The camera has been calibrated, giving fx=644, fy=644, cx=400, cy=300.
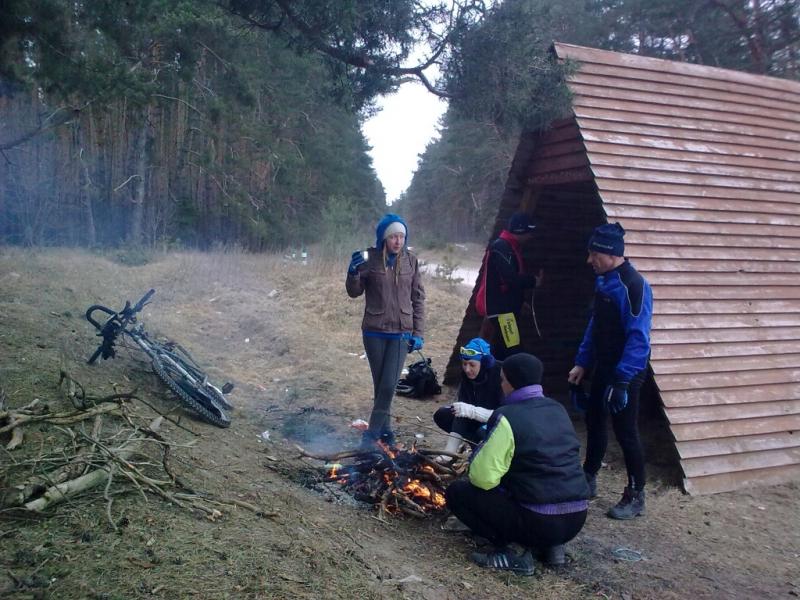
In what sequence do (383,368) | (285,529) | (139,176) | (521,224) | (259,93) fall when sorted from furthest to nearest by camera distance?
(259,93) < (139,176) < (521,224) < (383,368) < (285,529)

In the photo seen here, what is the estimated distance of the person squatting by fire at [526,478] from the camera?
352cm

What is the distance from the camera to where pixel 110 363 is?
629cm

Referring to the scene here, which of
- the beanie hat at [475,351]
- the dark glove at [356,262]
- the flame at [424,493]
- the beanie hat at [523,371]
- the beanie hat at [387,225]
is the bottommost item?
the flame at [424,493]

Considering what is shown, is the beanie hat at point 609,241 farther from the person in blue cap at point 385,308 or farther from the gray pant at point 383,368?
the gray pant at point 383,368

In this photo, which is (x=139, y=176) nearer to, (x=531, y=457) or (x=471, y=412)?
(x=471, y=412)

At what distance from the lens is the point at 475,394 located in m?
4.98

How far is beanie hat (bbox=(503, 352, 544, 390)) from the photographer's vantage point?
3654mm

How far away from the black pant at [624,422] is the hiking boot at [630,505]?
49mm

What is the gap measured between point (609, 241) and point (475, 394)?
152 cm

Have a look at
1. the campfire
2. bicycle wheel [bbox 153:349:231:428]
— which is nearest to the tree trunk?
bicycle wheel [bbox 153:349:231:428]

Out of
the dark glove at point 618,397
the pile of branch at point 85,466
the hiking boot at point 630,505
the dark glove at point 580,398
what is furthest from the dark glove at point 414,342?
the pile of branch at point 85,466

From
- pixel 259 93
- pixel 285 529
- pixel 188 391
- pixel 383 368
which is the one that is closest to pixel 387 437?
Answer: pixel 383 368

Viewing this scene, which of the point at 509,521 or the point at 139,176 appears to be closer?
the point at 509,521

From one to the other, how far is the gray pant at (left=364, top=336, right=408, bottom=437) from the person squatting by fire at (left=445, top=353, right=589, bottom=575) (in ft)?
Result: 6.16
